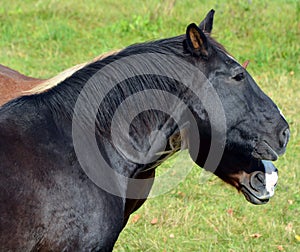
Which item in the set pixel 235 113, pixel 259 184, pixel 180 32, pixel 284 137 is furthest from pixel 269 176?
pixel 180 32

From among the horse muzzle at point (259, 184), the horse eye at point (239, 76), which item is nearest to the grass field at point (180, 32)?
the horse muzzle at point (259, 184)

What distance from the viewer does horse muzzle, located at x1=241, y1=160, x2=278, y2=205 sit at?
13.0ft

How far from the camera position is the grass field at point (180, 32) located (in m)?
5.23

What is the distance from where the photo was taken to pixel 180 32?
9406 millimetres

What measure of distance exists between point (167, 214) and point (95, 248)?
2142mm

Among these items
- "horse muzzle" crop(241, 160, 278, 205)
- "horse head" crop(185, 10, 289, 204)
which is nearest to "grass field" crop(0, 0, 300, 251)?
"horse muzzle" crop(241, 160, 278, 205)

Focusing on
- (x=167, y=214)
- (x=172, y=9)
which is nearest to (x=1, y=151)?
(x=167, y=214)

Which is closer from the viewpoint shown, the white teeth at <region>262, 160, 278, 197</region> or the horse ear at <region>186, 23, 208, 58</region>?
the horse ear at <region>186, 23, 208, 58</region>

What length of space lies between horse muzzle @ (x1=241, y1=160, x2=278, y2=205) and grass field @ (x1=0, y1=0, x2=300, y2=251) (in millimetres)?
1102

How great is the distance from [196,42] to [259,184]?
96 centimetres

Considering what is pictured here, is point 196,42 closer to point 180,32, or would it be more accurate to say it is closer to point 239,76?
point 239,76

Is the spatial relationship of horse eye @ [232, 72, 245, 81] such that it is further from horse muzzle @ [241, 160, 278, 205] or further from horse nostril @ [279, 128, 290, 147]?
horse muzzle @ [241, 160, 278, 205]

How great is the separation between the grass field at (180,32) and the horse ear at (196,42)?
188 centimetres

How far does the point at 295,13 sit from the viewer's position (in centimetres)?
996
